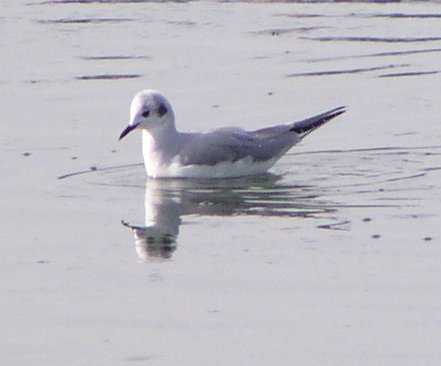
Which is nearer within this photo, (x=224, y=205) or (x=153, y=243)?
(x=153, y=243)

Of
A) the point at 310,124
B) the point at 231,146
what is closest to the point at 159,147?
the point at 231,146

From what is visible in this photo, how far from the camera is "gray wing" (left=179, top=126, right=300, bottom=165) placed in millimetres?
11422

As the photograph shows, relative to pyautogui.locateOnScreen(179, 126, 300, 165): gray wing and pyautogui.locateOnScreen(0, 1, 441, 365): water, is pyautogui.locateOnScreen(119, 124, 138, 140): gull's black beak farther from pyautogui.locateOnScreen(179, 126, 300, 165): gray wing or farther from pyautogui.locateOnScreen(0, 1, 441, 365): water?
pyautogui.locateOnScreen(179, 126, 300, 165): gray wing

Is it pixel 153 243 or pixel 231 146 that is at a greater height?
pixel 231 146

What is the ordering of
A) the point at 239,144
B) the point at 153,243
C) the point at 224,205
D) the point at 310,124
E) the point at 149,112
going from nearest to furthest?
the point at 153,243 → the point at 224,205 → the point at 239,144 → the point at 149,112 → the point at 310,124

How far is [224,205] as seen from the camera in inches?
406

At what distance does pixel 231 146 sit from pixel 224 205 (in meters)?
1.32

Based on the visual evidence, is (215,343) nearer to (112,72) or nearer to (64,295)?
(64,295)

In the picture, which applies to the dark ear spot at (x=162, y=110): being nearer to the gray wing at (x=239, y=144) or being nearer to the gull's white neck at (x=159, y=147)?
the gull's white neck at (x=159, y=147)

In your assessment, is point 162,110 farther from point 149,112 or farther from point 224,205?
point 224,205

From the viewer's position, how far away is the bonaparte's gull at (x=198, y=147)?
11.4 m

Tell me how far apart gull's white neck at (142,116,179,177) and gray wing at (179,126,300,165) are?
9cm

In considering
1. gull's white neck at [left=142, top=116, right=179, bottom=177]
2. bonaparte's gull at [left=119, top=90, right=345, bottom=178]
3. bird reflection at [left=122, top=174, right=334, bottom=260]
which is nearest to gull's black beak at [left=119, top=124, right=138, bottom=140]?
bonaparte's gull at [left=119, top=90, right=345, bottom=178]

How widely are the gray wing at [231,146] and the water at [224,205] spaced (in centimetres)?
18
